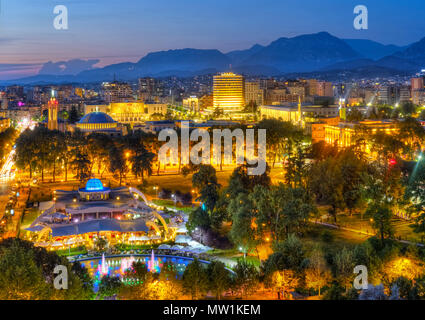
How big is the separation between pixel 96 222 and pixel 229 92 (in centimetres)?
7119

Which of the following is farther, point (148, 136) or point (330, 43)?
point (330, 43)

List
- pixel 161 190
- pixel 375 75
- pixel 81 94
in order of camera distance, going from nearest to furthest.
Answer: pixel 161 190
pixel 81 94
pixel 375 75

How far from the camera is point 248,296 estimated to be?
53.0 feet

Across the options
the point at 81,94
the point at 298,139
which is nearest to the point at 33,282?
the point at 298,139

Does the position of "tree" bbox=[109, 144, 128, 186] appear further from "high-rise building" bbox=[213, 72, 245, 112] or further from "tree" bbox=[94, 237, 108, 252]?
"high-rise building" bbox=[213, 72, 245, 112]

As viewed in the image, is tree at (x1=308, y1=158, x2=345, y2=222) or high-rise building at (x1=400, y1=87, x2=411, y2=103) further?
high-rise building at (x1=400, y1=87, x2=411, y2=103)

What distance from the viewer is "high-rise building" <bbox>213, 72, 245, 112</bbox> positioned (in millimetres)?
93250

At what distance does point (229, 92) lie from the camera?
93.4 meters

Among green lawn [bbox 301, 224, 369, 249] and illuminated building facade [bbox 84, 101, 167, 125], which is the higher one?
illuminated building facade [bbox 84, 101, 167, 125]

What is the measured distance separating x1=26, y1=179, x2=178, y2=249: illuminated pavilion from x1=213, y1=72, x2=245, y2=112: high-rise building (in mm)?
65486

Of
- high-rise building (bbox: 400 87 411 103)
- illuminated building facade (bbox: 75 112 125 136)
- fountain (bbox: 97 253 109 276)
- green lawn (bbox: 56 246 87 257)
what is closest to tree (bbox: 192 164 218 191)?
green lawn (bbox: 56 246 87 257)

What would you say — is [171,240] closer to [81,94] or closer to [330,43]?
[81,94]
